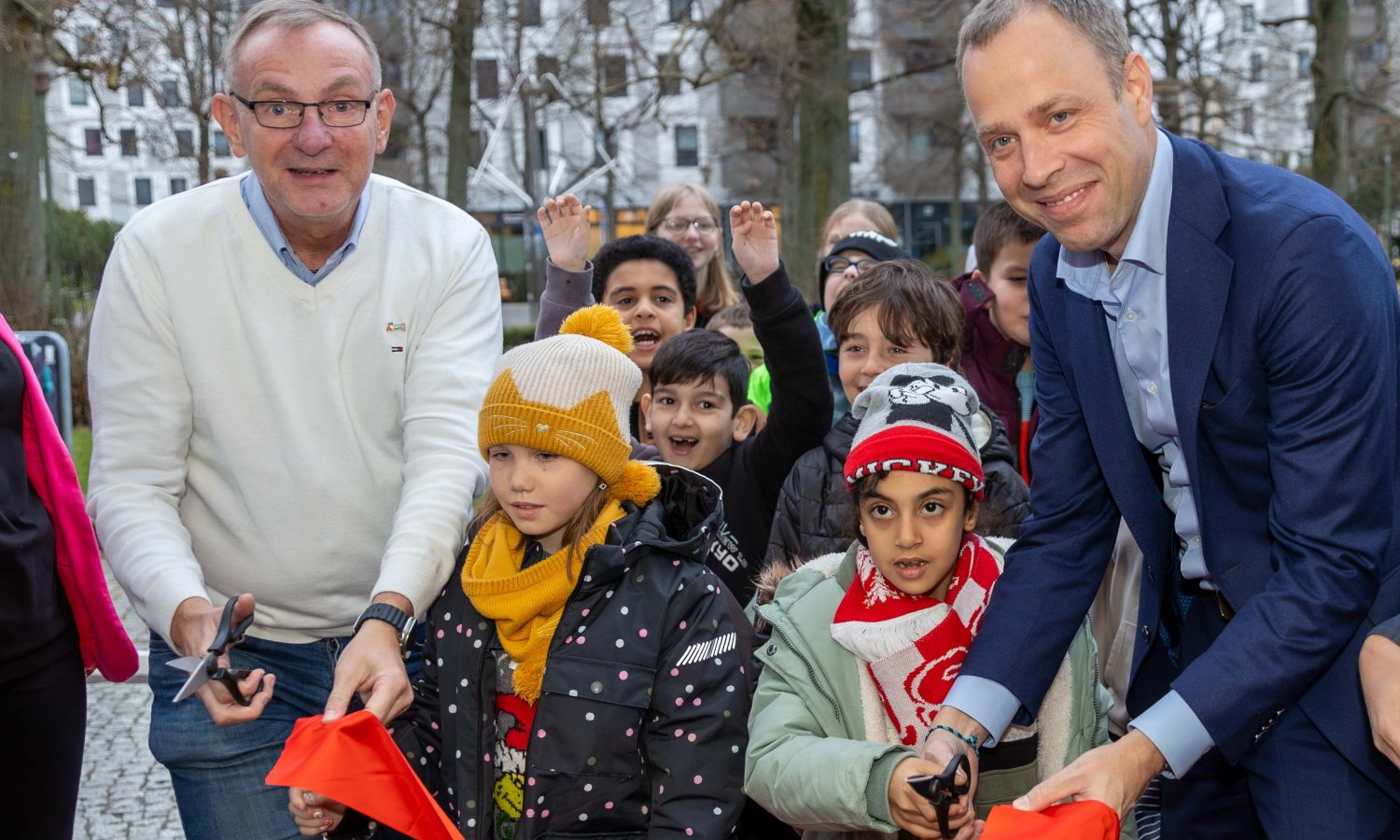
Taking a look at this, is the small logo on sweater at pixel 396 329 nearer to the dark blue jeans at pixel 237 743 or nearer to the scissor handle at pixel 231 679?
the dark blue jeans at pixel 237 743

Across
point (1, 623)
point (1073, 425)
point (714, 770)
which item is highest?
point (1073, 425)

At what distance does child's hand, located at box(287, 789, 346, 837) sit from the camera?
8.96 ft

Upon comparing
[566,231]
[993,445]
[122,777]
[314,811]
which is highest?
[566,231]

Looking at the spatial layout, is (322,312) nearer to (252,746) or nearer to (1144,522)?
(252,746)

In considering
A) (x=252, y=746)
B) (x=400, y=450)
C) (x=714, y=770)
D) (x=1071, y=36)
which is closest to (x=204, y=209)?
(x=400, y=450)

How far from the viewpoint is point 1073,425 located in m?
2.93

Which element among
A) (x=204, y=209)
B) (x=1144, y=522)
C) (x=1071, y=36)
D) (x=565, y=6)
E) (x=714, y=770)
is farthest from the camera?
(x=565, y=6)

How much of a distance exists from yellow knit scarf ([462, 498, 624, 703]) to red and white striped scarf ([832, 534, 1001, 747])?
0.60 meters

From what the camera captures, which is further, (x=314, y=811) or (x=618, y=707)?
(x=618, y=707)

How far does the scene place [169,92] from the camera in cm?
2205

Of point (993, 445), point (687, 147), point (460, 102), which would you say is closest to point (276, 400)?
point (993, 445)

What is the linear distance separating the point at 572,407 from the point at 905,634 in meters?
0.89

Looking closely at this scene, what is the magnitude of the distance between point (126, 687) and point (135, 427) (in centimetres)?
473

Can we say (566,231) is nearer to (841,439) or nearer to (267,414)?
(841,439)
